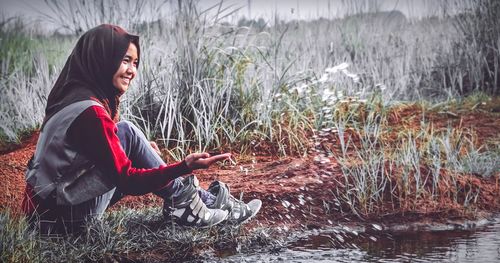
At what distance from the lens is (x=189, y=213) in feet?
9.02

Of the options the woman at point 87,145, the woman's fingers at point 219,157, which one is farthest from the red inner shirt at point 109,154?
the woman's fingers at point 219,157

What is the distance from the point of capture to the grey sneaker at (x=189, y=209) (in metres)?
2.73

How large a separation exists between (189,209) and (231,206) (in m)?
0.24

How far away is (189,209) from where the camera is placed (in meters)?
2.75

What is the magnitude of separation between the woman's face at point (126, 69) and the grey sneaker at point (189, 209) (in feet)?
1.66

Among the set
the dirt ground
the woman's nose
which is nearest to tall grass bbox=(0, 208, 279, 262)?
the dirt ground

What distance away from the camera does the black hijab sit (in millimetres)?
2348

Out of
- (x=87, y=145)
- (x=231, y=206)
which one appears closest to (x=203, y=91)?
(x=231, y=206)

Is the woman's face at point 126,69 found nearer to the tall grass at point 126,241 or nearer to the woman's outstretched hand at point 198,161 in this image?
the woman's outstretched hand at point 198,161

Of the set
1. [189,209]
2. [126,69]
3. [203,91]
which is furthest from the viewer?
[203,91]

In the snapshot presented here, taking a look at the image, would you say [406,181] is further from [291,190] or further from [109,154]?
[109,154]

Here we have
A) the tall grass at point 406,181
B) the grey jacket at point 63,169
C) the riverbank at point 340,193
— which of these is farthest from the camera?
the tall grass at point 406,181

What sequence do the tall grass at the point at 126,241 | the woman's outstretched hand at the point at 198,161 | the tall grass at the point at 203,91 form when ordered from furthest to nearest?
the tall grass at the point at 203,91, the tall grass at the point at 126,241, the woman's outstretched hand at the point at 198,161

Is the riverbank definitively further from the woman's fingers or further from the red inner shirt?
the woman's fingers
